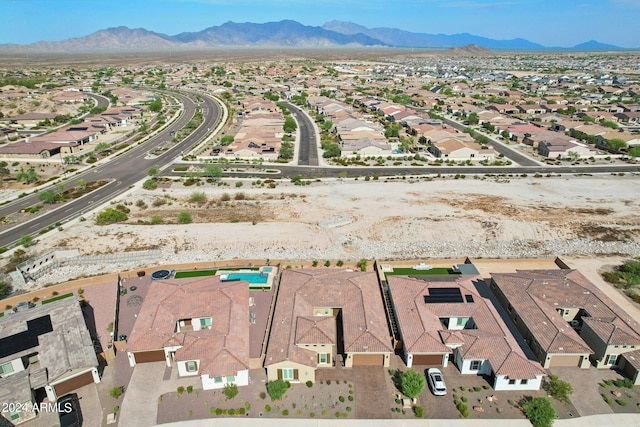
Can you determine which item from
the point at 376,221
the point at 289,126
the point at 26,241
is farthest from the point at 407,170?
the point at 26,241

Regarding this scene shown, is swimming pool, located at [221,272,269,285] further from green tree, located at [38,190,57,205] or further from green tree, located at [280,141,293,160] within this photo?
green tree, located at [280,141,293,160]

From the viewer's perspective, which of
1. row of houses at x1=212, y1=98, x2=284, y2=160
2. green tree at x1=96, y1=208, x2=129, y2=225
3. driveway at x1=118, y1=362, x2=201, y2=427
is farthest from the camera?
row of houses at x1=212, y1=98, x2=284, y2=160

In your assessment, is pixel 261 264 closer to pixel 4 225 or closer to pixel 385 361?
pixel 385 361

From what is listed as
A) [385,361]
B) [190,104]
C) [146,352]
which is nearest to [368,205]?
[385,361]

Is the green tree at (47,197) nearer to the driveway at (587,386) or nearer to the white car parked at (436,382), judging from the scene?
the white car parked at (436,382)

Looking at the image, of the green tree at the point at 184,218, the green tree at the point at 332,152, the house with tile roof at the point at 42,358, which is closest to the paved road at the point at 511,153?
the green tree at the point at 332,152

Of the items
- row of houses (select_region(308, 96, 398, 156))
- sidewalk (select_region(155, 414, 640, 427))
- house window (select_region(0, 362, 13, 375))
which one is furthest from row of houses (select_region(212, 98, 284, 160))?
sidewalk (select_region(155, 414, 640, 427))
